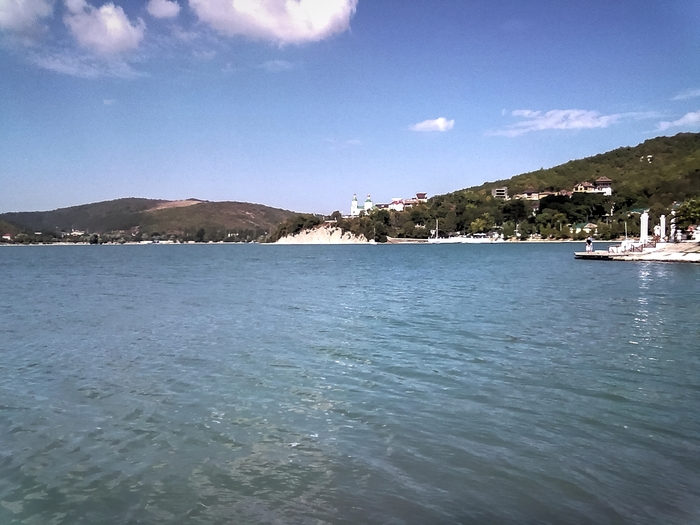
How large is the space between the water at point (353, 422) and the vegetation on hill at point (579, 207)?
123 meters

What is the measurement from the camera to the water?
19.1 ft

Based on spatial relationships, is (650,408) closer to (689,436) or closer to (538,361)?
(689,436)

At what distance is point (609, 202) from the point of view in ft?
496

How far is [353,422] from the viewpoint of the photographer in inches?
327

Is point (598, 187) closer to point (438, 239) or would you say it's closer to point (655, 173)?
point (655, 173)

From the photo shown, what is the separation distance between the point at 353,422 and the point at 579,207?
161488mm

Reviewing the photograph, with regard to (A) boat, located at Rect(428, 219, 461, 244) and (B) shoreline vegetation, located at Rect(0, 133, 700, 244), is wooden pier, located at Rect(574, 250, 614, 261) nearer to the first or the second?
(B) shoreline vegetation, located at Rect(0, 133, 700, 244)

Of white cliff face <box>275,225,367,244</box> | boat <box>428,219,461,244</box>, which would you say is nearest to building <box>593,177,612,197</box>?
boat <box>428,219,461,244</box>

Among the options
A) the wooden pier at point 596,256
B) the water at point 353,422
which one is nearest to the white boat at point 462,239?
the wooden pier at point 596,256

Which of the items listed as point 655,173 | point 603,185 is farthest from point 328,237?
point 655,173

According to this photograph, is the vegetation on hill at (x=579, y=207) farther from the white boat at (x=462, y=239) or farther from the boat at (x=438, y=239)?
the white boat at (x=462, y=239)

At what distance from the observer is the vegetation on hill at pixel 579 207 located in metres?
141

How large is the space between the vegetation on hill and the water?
404 ft

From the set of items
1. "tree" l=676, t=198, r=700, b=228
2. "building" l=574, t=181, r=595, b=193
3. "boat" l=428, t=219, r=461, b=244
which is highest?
"building" l=574, t=181, r=595, b=193
